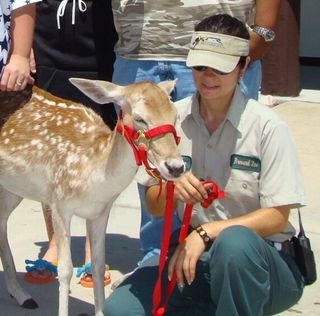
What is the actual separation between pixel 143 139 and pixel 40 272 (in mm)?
1592

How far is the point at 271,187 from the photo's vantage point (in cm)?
334

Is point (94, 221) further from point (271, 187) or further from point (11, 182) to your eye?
point (271, 187)

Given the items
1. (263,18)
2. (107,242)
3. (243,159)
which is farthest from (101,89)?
(107,242)

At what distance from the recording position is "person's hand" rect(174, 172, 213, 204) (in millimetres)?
3277

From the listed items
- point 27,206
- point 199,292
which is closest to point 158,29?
point 199,292

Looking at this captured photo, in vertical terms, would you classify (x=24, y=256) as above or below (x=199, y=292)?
below

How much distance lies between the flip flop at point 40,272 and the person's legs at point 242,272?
1576 millimetres

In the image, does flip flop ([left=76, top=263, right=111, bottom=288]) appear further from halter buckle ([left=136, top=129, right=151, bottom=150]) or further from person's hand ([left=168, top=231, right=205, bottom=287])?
halter buckle ([left=136, top=129, right=151, bottom=150])

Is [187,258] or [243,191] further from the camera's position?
[243,191]

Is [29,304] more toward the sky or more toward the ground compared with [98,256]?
more toward the ground

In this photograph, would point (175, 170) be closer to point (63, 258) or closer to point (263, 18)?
point (63, 258)

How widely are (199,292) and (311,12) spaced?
9.47 m

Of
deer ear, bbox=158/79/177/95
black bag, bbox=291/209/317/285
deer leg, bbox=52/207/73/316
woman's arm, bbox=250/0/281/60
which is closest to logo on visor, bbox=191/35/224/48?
deer ear, bbox=158/79/177/95

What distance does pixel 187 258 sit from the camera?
327cm
